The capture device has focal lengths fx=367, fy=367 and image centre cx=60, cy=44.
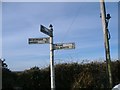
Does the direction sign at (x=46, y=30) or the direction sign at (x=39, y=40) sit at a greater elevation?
the direction sign at (x=46, y=30)

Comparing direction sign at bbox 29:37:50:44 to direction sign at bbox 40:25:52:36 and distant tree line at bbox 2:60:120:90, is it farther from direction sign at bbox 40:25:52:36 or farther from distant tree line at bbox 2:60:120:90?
distant tree line at bbox 2:60:120:90

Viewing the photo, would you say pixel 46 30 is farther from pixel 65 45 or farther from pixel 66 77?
pixel 66 77

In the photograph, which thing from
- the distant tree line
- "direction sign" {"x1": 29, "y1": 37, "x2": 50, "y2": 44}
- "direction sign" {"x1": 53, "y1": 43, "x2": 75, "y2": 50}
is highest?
"direction sign" {"x1": 29, "y1": 37, "x2": 50, "y2": 44}

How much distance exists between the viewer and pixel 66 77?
18641mm

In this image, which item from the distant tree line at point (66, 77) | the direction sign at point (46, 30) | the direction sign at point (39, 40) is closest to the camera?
the direction sign at point (46, 30)

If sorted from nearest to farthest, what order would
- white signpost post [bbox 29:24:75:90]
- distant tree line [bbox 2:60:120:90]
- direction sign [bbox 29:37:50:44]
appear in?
white signpost post [bbox 29:24:75:90] < direction sign [bbox 29:37:50:44] < distant tree line [bbox 2:60:120:90]

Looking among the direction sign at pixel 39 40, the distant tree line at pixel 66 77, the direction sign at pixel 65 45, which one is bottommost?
the distant tree line at pixel 66 77

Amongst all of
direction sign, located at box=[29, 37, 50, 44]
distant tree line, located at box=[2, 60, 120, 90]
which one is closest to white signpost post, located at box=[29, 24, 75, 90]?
direction sign, located at box=[29, 37, 50, 44]

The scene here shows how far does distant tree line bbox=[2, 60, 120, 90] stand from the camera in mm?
17188

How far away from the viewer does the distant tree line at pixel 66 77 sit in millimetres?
17188

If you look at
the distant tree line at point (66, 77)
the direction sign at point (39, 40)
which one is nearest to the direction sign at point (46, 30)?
the direction sign at point (39, 40)

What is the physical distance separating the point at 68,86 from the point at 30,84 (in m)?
1.92

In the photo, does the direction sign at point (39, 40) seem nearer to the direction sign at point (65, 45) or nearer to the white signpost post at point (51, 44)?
the white signpost post at point (51, 44)

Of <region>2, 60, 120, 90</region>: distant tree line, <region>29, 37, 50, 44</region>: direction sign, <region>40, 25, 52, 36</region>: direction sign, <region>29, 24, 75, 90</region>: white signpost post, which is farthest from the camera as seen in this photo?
<region>2, 60, 120, 90</region>: distant tree line
